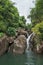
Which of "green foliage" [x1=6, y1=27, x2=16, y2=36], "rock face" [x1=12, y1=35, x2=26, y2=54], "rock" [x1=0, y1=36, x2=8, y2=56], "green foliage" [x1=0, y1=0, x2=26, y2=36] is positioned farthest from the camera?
"green foliage" [x1=0, y1=0, x2=26, y2=36]

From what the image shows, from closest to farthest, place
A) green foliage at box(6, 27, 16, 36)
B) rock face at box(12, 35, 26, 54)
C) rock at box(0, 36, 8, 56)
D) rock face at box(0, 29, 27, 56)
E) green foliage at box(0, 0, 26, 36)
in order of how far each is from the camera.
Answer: rock at box(0, 36, 8, 56) < rock face at box(0, 29, 27, 56) < rock face at box(12, 35, 26, 54) < green foliage at box(6, 27, 16, 36) < green foliage at box(0, 0, 26, 36)

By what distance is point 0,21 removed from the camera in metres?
30.5

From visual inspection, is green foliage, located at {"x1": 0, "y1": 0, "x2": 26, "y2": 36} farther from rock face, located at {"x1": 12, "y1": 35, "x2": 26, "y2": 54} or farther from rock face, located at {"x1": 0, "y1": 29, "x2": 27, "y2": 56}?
rock face, located at {"x1": 12, "y1": 35, "x2": 26, "y2": 54}

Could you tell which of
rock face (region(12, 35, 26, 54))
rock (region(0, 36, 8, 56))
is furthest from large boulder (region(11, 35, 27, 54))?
rock (region(0, 36, 8, 56))

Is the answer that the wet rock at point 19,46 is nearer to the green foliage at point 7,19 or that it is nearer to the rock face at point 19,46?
the rock face at point 19,46

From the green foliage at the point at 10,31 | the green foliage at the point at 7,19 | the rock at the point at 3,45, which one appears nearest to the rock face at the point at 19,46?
the rock at the point at 3,45

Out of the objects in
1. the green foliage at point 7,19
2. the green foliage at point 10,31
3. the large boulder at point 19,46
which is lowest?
the large boulder at point 19,46

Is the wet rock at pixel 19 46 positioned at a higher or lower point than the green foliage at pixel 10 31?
lower

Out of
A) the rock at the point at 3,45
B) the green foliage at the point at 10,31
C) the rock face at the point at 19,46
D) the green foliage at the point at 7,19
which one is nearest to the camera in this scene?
the rock at the point at 3,45

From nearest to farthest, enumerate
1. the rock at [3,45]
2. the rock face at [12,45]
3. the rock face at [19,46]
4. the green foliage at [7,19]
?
the rock at [3,45] → the rock face at [12,45] → the rock face at [19,46] → the green foliage at [7,19]

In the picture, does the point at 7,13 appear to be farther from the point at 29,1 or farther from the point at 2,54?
the point at 29,1

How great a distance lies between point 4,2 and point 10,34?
16.2 ft

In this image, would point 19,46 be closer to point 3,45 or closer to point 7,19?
point 3,45

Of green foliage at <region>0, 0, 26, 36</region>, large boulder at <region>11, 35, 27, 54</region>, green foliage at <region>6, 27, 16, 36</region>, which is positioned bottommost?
large boulder at <region>11, 35, 27, 54</region>
